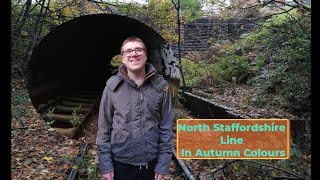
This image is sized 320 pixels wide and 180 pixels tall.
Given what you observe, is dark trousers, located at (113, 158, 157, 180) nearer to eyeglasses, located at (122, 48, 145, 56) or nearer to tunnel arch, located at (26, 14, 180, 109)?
eyeglasses, located at (122, 48, 145, 56)

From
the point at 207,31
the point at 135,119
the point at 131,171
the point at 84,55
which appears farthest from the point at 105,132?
the point at 84,55

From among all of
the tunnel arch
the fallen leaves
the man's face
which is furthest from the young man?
the tunnel arch

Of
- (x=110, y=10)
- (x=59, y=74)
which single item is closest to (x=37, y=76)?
(x=110, y=10)

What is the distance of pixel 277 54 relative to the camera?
3221mm

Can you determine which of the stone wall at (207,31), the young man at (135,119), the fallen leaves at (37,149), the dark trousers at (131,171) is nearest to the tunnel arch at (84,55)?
the stone wall at (207,31)

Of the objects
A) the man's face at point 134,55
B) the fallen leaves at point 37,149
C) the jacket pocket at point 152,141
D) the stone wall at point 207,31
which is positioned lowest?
the fallen leaves at point 37,149

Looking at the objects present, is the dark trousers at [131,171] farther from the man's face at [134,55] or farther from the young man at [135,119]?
the man's face at [134,55]

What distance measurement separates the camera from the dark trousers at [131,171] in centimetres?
231

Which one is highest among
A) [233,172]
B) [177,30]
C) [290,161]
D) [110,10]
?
[110,10]

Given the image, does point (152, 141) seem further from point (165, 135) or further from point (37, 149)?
point (37, 149)

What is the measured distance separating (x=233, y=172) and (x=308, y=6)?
1.51m

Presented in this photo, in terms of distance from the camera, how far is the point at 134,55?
7.06 ft

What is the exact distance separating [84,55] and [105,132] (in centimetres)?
725
